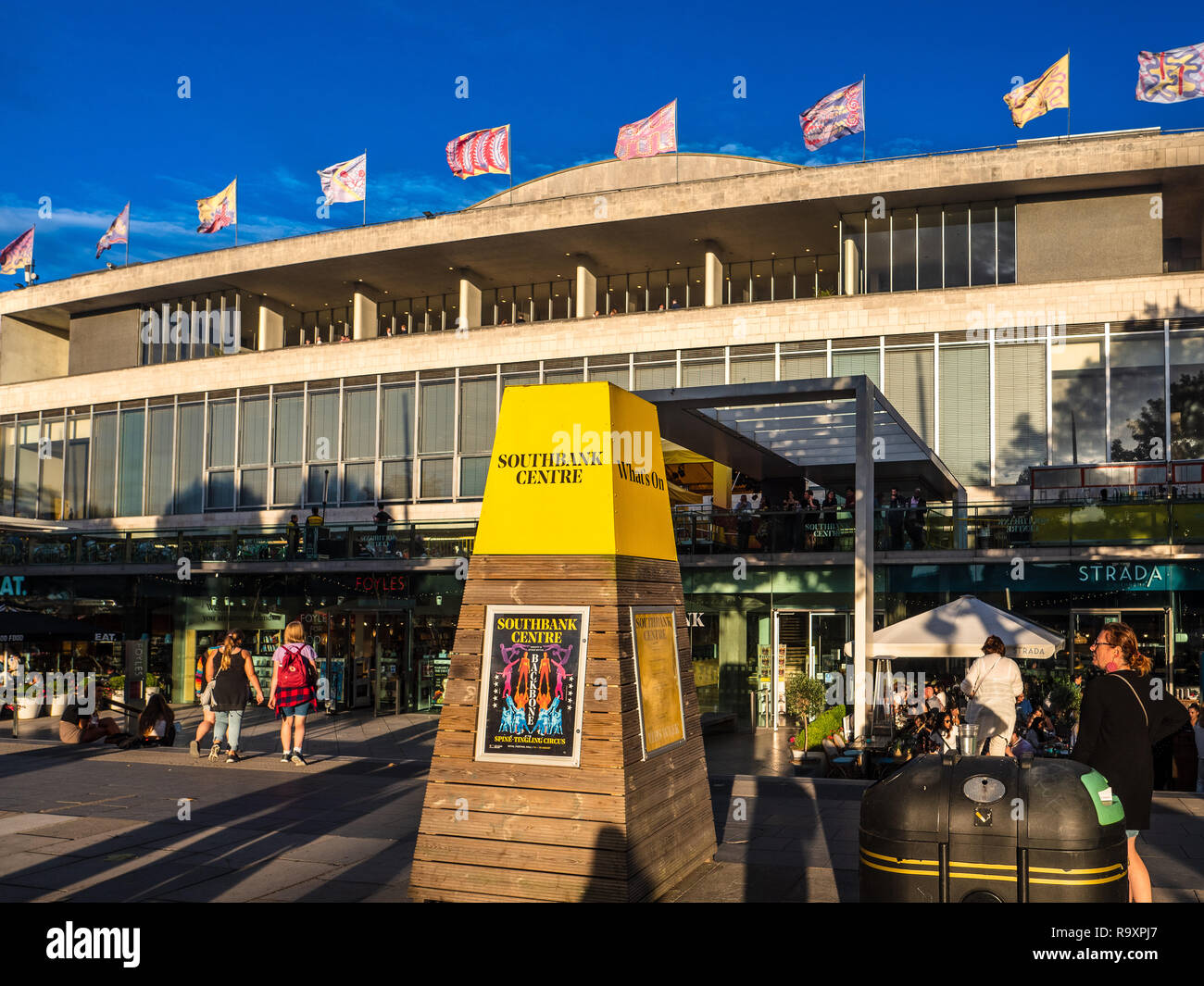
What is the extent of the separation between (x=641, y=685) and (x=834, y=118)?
25730 millimetres

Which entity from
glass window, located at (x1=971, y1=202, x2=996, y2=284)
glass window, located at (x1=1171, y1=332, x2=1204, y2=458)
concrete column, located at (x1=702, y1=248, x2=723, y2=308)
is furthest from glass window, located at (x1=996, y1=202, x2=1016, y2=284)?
concrete column, located at (x1=702, y1=248, x2=723, y2=308)

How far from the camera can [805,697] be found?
18.6 meters

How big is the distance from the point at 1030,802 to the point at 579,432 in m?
3.72

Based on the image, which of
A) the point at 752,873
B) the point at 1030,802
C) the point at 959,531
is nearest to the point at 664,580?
the point at 752,873

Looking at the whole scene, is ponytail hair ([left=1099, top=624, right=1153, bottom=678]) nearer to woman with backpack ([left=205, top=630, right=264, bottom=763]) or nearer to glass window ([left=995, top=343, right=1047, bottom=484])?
woman with backpack ([left=205, top=630, right=264, bottom=763])

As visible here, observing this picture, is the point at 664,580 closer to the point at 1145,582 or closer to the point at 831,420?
the point at 831,420

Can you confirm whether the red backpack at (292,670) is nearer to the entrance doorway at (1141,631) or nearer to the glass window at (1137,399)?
the entrance doorway at (1141,631)

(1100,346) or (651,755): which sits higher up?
(1100,346)

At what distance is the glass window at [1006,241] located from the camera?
27.3 metres

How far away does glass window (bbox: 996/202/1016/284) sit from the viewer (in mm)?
27266

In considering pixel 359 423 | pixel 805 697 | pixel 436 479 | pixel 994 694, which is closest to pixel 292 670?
pixel 994 694

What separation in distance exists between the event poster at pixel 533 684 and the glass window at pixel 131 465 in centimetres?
3087

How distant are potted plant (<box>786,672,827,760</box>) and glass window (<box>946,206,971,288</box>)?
41.9 feet
